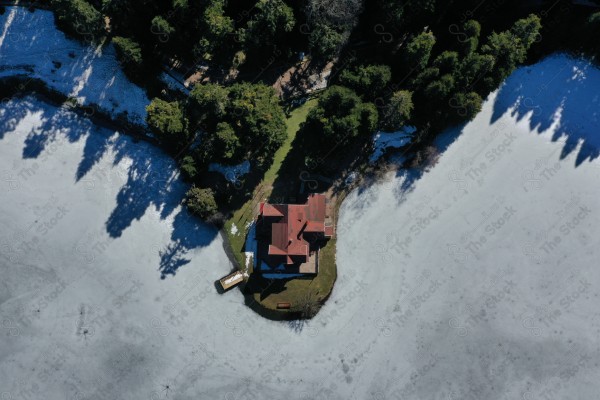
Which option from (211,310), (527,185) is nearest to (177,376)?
(211,310)

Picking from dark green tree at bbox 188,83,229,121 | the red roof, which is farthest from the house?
dark green tree at bbox 188,83,229,121

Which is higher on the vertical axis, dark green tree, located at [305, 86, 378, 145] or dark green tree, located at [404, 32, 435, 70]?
dark green tree, located at [404, 32, 435, 70]

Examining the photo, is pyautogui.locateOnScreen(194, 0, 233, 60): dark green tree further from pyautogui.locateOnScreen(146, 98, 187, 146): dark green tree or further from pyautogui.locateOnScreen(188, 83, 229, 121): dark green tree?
pyautogui.locateOnScreen(146, 98, 187, 146): dark green tree

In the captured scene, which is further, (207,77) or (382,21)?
(207,77)

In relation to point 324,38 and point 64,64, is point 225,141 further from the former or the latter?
point 64,64

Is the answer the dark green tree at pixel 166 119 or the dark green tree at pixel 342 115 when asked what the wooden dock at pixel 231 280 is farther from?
the dark green tree at pixel 342 115

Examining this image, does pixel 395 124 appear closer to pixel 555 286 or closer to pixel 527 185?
pixel 527 185

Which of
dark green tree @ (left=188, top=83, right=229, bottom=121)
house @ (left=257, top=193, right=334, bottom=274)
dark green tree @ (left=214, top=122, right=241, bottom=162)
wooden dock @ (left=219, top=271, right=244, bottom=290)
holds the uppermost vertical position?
dark green tree @ (left=188, top=83, right=229, bottom=121)
